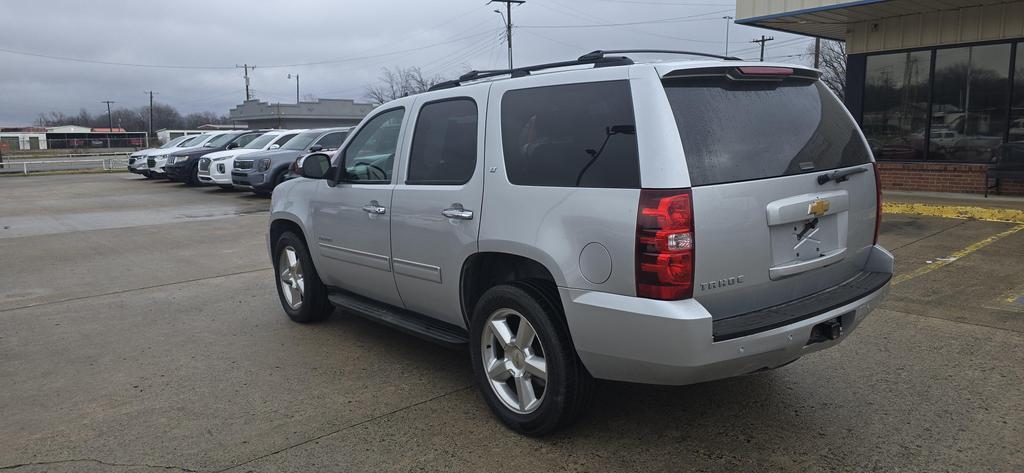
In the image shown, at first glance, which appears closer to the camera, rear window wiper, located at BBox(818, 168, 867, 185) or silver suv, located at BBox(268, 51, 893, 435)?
silver suv, located at BBox(268, 51, 893, 435)

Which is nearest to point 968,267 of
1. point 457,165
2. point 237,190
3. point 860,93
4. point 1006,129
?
point 457,165

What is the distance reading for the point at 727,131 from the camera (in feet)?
11.1

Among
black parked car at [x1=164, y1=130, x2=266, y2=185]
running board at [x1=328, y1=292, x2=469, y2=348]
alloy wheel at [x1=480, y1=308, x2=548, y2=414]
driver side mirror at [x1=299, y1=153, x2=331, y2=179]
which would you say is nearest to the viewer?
alloy wheel at [x1=480, y1=308, x2=548, y2=414]

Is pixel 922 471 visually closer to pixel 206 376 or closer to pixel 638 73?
pixel 638 73

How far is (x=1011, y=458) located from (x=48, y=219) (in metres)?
15.4

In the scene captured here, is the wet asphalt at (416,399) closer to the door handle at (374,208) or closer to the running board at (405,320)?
the running board at (405,320)

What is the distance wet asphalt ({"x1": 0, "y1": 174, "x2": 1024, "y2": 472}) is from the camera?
11.6 feet

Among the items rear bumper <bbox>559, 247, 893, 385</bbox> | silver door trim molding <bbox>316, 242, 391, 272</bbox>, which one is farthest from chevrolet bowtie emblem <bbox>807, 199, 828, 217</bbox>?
silver door trim molding <bbox>316, 242, 391, 272</bbox>

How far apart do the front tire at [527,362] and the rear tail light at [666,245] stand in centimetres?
62

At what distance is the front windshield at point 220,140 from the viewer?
22.9 meters

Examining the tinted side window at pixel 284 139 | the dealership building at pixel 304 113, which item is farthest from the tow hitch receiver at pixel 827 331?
the dealership building at pixel 304 113

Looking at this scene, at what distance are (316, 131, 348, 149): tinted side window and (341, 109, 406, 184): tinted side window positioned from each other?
472 inches

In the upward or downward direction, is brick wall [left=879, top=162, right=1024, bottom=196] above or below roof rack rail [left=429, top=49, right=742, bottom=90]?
below

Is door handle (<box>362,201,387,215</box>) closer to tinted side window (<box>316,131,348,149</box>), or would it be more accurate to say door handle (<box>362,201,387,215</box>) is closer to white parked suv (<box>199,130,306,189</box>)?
tinted side window (<box>316,131,348,149</box>)
